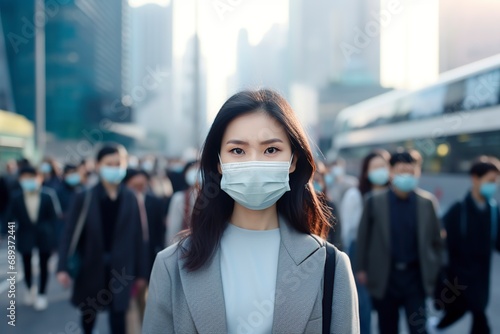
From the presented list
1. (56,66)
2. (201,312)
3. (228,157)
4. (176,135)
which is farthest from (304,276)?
(176,135)

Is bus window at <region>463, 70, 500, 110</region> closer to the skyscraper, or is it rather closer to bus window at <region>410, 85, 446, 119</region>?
bus window at <region>410, 85, 446, 119</region>

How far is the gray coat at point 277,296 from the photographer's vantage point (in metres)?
1.67

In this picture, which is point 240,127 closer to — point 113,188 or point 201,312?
point 201,312

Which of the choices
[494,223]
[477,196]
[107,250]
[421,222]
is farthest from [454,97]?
[107,250]

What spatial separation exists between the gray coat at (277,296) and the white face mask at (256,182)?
0.56 ft

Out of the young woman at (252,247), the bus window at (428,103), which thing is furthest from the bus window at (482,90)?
the young woman at (252,247)

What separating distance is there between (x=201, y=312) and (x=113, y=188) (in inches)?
108

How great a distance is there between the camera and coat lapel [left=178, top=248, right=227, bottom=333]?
1666 mm

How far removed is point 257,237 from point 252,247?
1.7 inches

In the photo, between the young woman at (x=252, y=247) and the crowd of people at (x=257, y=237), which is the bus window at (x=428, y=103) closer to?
the crowd of people at (x=257, y=237)

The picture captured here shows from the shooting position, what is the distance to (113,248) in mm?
4039

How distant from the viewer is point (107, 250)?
407 cm

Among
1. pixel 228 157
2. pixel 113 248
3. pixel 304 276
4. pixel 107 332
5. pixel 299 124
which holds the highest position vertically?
pixel 299 124

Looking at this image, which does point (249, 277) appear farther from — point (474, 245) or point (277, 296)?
point (474, 245)
